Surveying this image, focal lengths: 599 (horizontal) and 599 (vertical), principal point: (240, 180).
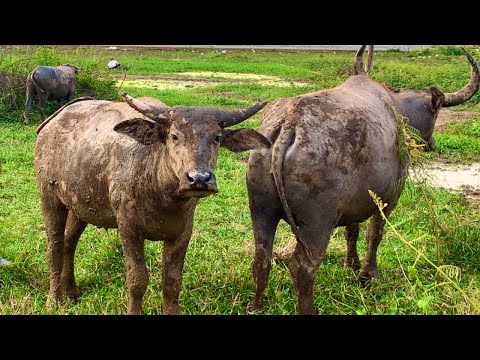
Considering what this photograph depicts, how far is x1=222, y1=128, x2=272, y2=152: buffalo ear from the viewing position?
12.3ft

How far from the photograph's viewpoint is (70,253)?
499 cm

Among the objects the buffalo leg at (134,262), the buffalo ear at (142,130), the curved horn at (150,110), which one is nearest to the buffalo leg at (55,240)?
the buffalo leg at (134,262)

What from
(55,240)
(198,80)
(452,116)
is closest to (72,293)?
(55,240)

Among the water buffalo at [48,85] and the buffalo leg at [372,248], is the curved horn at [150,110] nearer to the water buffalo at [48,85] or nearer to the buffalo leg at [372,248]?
the buffalo leg at [372,248]

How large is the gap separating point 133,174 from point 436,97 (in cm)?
323

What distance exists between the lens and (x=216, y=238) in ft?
20.8

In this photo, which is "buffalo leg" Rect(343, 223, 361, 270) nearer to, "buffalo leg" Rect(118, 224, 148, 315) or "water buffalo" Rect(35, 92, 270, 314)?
"water buffalo" Rect(35, 92, 270, 314)

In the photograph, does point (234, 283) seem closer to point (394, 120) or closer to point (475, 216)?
point (394, 120)

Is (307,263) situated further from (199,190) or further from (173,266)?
(199,190)

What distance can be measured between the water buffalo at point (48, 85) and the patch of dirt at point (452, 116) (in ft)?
27.0

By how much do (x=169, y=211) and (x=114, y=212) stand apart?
1.50 feet

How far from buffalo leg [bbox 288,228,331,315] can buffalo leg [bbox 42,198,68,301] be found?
190cm

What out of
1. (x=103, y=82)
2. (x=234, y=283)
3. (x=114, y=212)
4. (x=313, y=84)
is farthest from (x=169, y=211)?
(x=313, y=84)

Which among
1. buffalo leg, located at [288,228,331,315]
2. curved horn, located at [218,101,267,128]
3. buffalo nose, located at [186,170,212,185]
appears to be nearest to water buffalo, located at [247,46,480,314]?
buffalo leg, located at [288,228,331,315]
